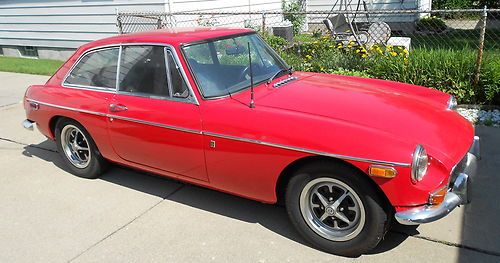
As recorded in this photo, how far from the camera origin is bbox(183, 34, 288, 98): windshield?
360cm

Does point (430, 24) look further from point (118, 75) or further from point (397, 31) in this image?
point (118, 75)

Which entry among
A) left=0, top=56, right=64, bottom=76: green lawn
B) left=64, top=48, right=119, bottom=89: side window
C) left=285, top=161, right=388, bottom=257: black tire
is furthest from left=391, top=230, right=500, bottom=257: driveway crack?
left=0, top=56, right=64, bottom=76: green lawn

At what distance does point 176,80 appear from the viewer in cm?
366

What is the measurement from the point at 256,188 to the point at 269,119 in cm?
54

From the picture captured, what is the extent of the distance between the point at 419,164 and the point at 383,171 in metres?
0.23

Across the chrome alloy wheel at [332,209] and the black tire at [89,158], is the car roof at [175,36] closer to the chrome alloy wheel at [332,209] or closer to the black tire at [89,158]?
the black tire at [89,158]

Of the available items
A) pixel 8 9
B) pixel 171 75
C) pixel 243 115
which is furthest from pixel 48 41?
pixel 243 115

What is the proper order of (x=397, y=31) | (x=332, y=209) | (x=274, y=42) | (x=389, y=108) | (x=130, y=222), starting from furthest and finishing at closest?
(x=397, y=31) → (x=274, y=42) → (x=130, y=222) → (x=389, y=108) → (x=332, y=209)

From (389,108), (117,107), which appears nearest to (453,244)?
(389,108)

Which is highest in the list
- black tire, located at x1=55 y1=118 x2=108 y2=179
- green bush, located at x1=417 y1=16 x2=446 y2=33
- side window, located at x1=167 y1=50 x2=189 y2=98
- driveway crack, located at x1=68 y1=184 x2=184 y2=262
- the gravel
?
side window, located at x1=167 y1=50 x2=189 y2=98

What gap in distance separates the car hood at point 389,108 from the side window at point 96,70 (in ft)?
5.20

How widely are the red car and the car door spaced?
0.4 inches

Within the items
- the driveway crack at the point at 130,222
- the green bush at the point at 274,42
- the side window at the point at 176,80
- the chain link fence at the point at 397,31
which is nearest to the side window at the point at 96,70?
the side window at the point at 176,80

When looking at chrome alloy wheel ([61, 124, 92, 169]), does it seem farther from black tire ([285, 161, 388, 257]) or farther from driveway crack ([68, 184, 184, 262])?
black tire ([285, 161, 388, 257])
